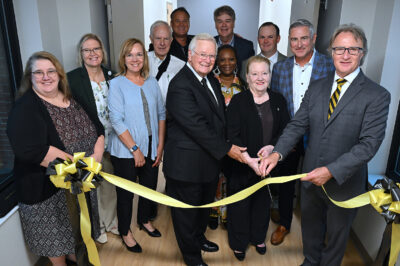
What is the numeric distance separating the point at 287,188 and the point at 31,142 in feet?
6.68

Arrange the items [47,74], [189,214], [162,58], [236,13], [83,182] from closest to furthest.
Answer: [83,182], [47,74], [189,214], [162,58], [236,13]

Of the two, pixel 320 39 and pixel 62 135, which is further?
pixel 320 39

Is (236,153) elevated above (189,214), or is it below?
above

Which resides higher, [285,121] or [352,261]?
[285,121]

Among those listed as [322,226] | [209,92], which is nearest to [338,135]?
[322,226]

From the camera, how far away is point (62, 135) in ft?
6.48

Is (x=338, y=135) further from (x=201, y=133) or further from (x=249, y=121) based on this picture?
(x=201, y=133)

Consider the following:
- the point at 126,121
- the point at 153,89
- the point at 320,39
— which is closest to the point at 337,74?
the point at 153,89

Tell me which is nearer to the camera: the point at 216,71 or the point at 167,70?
the point at 216,71

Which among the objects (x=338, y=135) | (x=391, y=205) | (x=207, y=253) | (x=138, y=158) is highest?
(x=338, y=135)

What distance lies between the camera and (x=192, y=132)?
6.77ft

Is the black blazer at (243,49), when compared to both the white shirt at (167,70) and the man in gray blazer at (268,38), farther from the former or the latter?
the white shirt at (167,70)

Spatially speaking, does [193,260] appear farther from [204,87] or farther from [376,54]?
[376,54]

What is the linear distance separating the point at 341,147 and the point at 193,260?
4.52 ft
